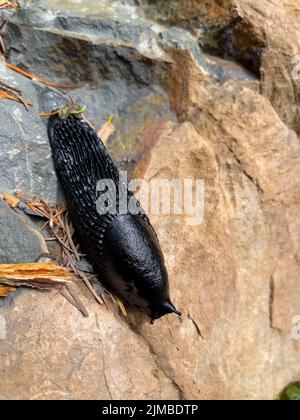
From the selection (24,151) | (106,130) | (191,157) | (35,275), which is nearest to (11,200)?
(24,151)

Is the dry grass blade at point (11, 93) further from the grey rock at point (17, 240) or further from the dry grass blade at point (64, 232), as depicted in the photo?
the grey rock at point (17, 240)

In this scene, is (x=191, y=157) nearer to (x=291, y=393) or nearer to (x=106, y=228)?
(x=106, y=228)

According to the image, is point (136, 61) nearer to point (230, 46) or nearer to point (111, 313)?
point (230, 46)

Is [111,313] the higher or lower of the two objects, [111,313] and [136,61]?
the lower

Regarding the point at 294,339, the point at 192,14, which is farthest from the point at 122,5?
the point at 294,339

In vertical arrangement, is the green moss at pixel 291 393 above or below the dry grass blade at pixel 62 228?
below

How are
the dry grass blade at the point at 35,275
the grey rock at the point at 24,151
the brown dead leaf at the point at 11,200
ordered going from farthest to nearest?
the grey rock at the point at 24,151
the brown dead leaf at the point at 11,200
the dry grass blade at the point at 35,275

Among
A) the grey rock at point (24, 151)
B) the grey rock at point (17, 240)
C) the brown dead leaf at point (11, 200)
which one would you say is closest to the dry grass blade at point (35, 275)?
the grey rock at point (17, 240)
